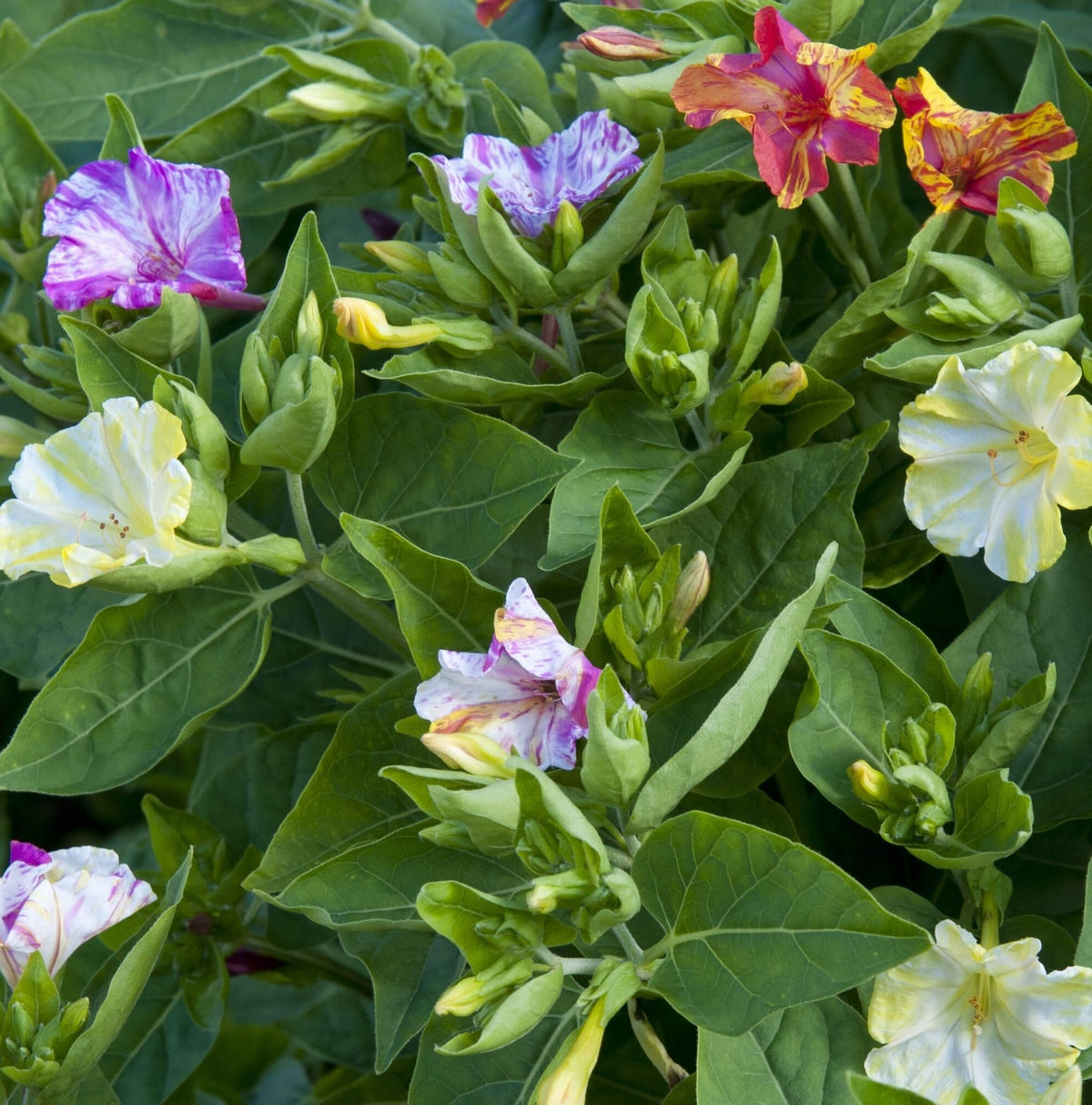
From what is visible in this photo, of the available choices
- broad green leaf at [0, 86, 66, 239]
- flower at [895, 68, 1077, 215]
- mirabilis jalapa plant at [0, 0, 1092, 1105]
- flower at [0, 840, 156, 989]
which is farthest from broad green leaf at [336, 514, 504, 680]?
broad green leaf at [0, 86, 66, 239]

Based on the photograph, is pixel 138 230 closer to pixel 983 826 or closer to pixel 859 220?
pixel 859 220

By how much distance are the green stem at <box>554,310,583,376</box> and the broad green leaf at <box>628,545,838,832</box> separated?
22cm

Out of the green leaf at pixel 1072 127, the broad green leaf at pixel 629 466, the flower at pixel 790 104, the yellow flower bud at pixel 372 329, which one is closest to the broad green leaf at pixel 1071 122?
the green leaf at pixel 1072 127

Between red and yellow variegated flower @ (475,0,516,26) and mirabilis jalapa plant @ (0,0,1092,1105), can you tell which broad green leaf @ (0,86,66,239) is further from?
red and yellow variegated flower @ (475,0,516,26)

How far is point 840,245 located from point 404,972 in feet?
1.61

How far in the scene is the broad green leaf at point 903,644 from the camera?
679 mm

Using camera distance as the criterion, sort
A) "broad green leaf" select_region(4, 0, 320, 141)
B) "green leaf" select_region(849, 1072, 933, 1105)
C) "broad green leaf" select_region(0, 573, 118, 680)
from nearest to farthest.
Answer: "green leaf" select_region(849, 1072, 933, 1105), "broad green leaf" select_region(0, 573, 118, 680), "broad green leaf" select_region(4, 0, 320, 141)

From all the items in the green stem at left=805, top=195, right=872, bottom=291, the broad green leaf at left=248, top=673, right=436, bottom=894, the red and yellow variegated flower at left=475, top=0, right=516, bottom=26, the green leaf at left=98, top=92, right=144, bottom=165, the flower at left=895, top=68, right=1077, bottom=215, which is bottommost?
the broad green leaf at left=248, top=673, right=436, bottom=894

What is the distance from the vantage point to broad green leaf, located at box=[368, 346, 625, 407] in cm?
69

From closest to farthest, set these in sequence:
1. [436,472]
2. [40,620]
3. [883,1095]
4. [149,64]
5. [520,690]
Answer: [883,1095], [520,690], [436,472], [40,620], [149,64]

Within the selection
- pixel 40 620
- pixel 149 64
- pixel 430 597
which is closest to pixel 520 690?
pixel 430 597

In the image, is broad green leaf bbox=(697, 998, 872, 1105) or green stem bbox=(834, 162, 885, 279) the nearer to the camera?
broad green leaf bbox=(697, 998, 872, 1105)

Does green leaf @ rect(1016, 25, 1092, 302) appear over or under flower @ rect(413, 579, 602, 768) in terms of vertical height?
over

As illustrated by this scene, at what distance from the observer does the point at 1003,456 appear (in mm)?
712
